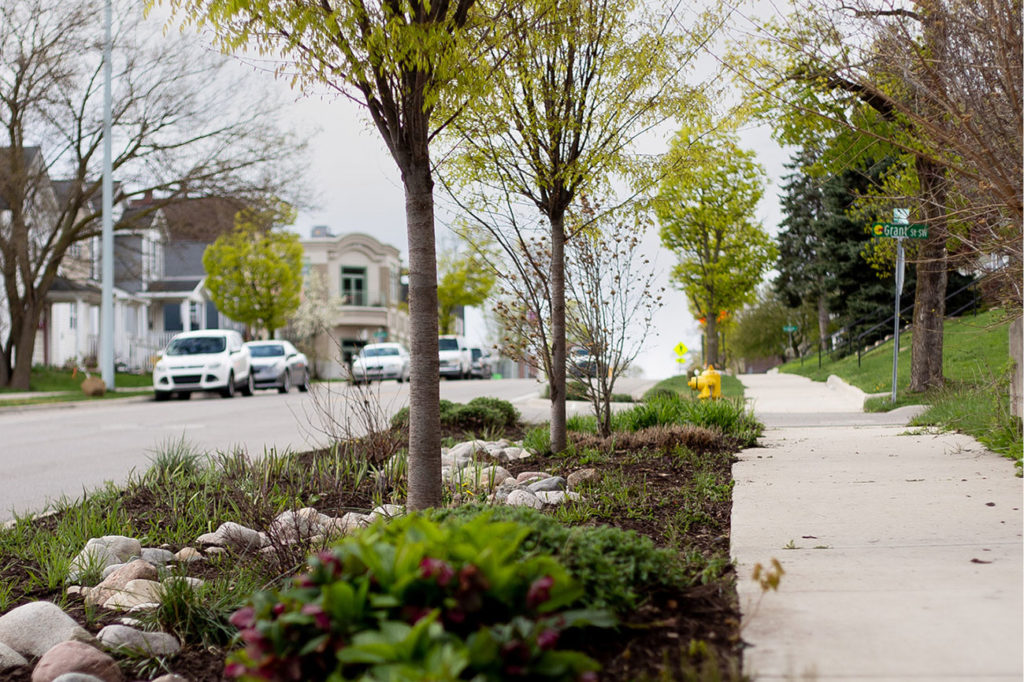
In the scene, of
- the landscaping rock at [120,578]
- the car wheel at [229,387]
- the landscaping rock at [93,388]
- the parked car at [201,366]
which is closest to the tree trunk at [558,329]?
the landscaping rock at [120,578]

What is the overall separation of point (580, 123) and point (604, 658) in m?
6.51

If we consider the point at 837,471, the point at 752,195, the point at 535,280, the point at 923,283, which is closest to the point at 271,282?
the point at 752,195

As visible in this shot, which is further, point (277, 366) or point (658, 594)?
point (277, 366)

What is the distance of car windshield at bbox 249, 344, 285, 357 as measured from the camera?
1153 inches

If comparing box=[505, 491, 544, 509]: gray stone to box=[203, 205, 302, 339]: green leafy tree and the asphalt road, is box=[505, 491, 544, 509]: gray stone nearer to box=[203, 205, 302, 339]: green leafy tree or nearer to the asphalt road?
the asphalt road

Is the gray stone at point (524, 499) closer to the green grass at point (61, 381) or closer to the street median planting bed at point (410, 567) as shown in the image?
the street median planting bed at point (410, 567)

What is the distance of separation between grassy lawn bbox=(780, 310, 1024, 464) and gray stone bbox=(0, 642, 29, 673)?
20.6ft

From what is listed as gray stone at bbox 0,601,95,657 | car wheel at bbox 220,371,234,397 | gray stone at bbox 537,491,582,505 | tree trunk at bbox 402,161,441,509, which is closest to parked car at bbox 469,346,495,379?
car wheel at bbox 220,371,234,397

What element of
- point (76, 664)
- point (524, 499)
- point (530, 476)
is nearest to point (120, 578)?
point (76, 664)

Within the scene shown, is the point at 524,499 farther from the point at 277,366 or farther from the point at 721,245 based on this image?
the point at 721,245

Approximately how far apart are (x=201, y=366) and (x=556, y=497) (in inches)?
784

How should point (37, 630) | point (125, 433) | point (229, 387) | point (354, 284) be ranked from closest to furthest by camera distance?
point (37, 630), point (125, 433), point (229, 387), point (354, 284)

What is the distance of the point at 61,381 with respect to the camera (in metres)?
30.1

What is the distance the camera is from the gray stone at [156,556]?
206 inches
